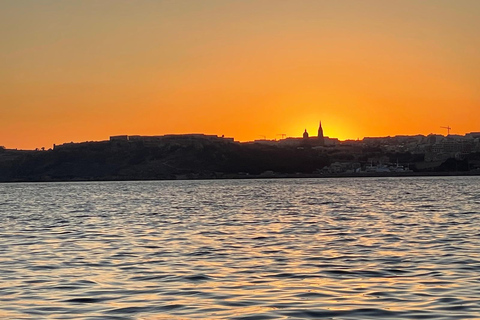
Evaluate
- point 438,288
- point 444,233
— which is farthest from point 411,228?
point 438,288

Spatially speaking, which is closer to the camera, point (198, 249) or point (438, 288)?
point (438, 288)

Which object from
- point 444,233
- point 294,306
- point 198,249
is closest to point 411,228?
point 444,233

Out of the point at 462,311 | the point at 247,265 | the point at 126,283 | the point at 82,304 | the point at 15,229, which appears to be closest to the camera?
the point at 462,311

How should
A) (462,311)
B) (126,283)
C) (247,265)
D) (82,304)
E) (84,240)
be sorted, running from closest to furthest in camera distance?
(462,311)
(82,304)
(126,283)
(247,265)
(84,240)

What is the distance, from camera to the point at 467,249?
89.0ft

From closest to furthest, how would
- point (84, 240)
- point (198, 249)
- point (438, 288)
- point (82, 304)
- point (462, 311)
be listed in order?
point (462, 311) → point (82, 304) → point (438, 288) → point (198, 249) → point (84, 240)

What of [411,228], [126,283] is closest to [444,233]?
[411,228]

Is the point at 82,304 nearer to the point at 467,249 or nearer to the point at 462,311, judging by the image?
the point at 462,311

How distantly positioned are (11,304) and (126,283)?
351 centimetres

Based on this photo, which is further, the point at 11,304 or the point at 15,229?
the point at 15,229

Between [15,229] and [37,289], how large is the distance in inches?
912

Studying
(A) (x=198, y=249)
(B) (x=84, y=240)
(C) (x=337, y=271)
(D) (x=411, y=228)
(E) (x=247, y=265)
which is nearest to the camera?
(C) (x=337, y=271)

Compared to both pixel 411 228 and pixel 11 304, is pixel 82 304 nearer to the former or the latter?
pixel 11 304

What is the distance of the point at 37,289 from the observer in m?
19.7
